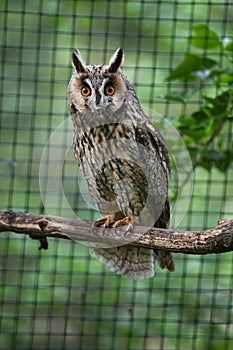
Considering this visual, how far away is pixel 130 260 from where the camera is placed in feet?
8.52

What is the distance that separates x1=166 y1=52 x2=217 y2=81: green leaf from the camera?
2.74 meters

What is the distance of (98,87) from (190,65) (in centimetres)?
65

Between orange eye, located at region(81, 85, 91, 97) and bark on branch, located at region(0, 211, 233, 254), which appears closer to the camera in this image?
bark on branch, located at region(0, 211, 233, 254)

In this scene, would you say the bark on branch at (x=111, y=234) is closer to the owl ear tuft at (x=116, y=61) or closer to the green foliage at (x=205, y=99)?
the owl ear tuft at (x=116, y=61)

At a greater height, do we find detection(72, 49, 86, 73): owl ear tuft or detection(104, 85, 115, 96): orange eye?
detection(72, 49, 86, 73): owl ear tuft

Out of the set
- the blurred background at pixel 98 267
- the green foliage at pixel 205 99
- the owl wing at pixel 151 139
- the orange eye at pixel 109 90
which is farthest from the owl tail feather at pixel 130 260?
the blurred background at pixel 98 267

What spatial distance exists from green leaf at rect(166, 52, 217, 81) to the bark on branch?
28.2 inches

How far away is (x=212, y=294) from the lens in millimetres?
3504

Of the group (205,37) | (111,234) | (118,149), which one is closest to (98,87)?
(118,149)

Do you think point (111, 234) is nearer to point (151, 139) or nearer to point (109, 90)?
point (151, 139)

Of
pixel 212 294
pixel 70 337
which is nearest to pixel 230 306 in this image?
pixel 212 294

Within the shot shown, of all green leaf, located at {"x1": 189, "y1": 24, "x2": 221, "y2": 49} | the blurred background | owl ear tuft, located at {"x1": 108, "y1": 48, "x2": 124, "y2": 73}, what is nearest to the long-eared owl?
owl ear tuft, located at {"x1": 108, "y1": 48, "x2": 124, "y2": 73}

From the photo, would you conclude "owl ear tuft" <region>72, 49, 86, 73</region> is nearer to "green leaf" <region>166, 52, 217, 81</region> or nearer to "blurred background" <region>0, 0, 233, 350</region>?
"green leaf" <region>166, 52, 217, 81</region>

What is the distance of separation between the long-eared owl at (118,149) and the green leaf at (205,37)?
0.50m
